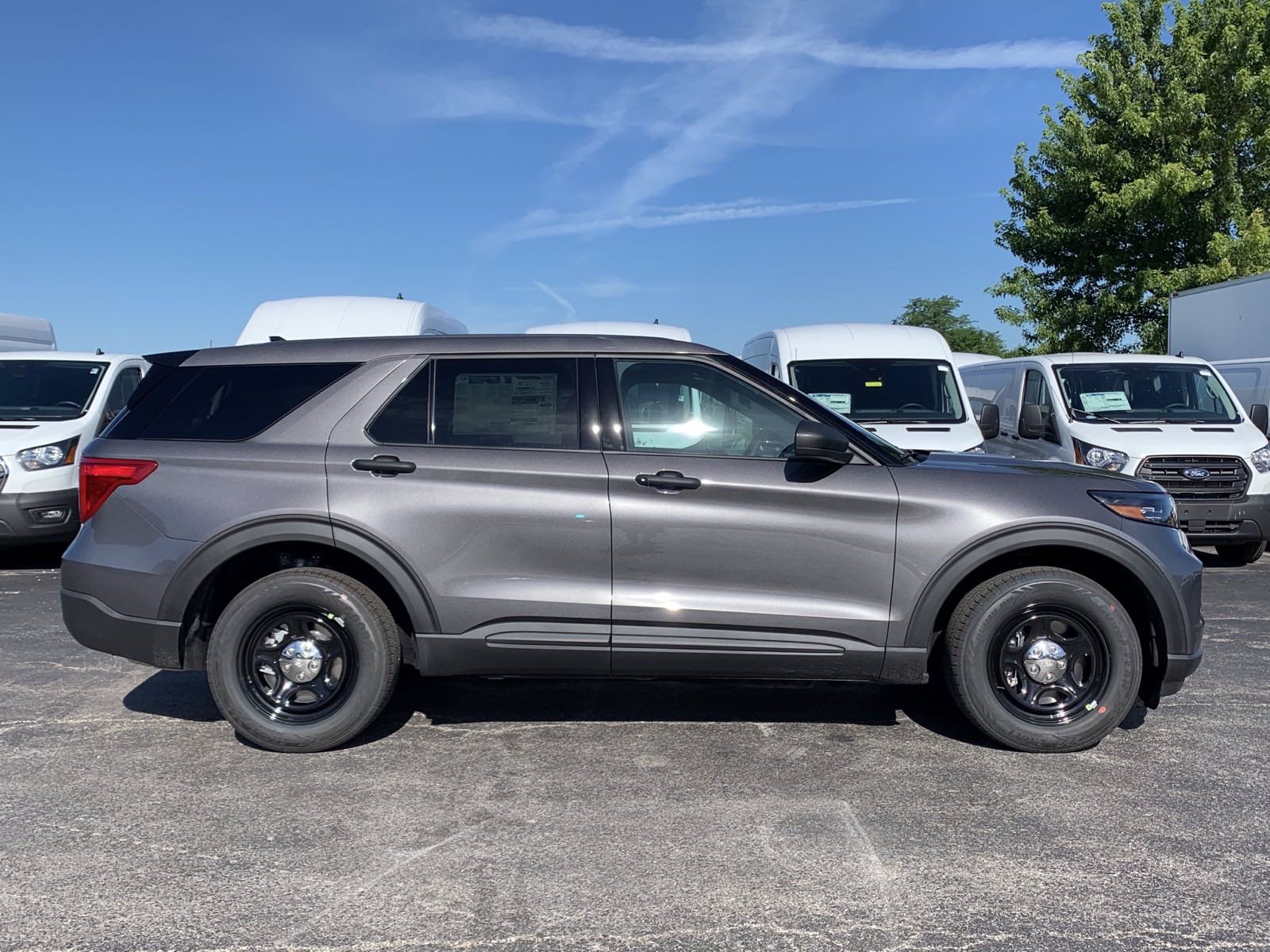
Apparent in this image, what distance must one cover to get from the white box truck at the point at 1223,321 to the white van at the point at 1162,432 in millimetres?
2757

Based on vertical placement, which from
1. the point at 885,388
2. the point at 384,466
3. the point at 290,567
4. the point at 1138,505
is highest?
the point at 885,388

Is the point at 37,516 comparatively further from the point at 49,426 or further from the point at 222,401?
the point at 222,401

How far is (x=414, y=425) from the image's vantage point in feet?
15.8

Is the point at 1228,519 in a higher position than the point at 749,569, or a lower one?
lower

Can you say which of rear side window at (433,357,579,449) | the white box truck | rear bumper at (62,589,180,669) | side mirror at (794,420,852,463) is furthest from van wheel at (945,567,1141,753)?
the white box truck

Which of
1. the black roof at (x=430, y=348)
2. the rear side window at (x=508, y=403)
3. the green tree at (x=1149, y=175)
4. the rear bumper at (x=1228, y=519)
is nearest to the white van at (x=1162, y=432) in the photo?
the rear bumper at (x=1228, y=519)

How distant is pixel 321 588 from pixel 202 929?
1706mm

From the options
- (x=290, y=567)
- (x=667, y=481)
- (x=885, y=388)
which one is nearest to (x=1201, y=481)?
(x=885, y=388)

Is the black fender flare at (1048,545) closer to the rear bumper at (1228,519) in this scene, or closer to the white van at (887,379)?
the white van at (887,379)

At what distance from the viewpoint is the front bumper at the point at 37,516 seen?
9398 millimetres

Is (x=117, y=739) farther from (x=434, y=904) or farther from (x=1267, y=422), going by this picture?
(x=1267, y=422)

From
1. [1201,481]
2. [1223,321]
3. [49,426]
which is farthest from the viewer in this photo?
[1223,321]

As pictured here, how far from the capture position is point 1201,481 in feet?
31.0

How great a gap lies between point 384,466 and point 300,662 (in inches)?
36.0
